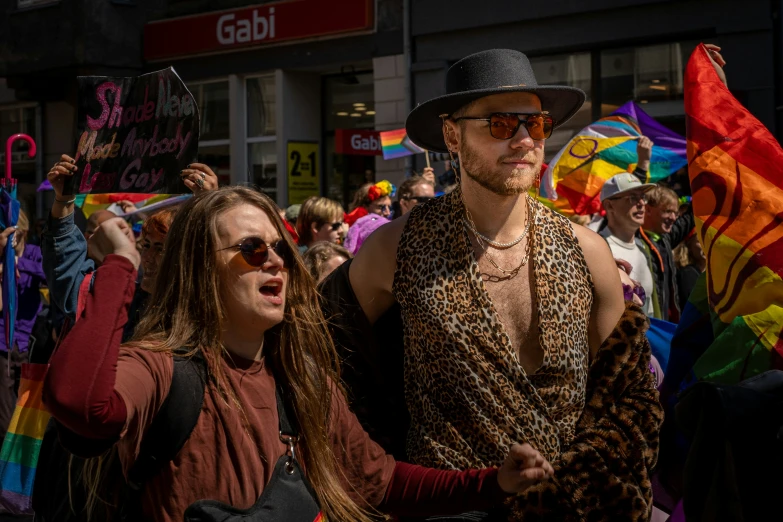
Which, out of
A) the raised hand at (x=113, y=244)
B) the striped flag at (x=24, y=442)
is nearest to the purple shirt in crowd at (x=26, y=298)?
the striped flag at (x=24, y=442)

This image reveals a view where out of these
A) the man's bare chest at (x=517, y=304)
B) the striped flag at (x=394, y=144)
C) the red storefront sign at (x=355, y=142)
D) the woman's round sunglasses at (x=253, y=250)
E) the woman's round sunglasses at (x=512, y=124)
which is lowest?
the man's bare chest at (x=517, y=304)

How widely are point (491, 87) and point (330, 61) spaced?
13.7 meters

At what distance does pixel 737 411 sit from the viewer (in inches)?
94.5

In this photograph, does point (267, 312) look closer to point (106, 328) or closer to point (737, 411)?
point (106, 328)

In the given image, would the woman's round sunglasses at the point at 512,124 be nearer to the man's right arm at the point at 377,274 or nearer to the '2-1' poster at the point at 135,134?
the man's right arm at the point at 377,274

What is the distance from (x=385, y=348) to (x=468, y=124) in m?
0.80

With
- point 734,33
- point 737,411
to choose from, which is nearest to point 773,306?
point 737,411

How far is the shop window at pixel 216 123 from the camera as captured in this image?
736 inches

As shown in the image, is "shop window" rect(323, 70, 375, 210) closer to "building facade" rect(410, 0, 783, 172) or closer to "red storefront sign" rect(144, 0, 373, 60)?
"red storefront sign" rect(144, 0, 373, 60)

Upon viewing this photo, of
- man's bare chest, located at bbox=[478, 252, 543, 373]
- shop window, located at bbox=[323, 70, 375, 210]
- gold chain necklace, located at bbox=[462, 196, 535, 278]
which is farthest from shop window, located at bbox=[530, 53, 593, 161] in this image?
man's bare chest, located at bbox=[478, 252, 543, 373]

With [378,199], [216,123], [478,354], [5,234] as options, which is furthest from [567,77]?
[478,354]

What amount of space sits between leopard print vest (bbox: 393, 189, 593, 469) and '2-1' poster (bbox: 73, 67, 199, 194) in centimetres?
118

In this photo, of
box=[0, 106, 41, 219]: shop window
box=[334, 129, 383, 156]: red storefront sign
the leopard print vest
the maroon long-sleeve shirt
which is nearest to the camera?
the maroon long-sleeve shirt

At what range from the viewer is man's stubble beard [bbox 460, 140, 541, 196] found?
3.53 m
